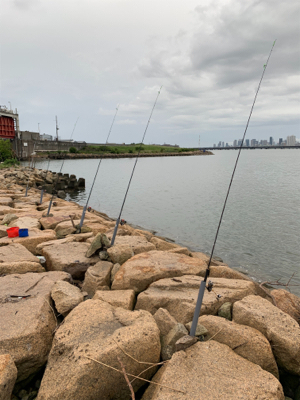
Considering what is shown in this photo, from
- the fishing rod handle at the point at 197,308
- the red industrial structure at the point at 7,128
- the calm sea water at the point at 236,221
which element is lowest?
the calm sea water at the point at 236,221

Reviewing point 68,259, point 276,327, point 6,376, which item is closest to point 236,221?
point 68,259

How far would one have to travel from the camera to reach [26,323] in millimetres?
2959

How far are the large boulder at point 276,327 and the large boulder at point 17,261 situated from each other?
10.6 feet

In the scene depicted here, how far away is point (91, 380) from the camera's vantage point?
2350mm

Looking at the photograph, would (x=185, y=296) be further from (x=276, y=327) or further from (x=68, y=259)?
(x=68, y=259)

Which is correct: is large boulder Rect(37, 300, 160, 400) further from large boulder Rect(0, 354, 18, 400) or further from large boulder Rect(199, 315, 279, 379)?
large boulder Rect(199, 315, 279, 379)

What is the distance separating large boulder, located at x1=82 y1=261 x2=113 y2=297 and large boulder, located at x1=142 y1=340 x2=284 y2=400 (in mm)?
1782

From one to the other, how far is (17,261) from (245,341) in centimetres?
374

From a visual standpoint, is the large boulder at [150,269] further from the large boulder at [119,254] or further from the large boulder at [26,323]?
the large boulder at [26,323]

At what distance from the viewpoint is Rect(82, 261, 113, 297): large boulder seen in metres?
4.15

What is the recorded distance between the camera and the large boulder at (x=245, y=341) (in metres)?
2.73

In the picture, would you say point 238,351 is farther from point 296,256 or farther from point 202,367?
point 296,256

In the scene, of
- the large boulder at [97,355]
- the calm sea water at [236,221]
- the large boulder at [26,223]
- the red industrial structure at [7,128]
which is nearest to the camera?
the large boulder at [97,355]

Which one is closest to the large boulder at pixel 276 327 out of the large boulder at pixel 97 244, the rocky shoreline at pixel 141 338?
the rocky shoreline at pixel 141 338
